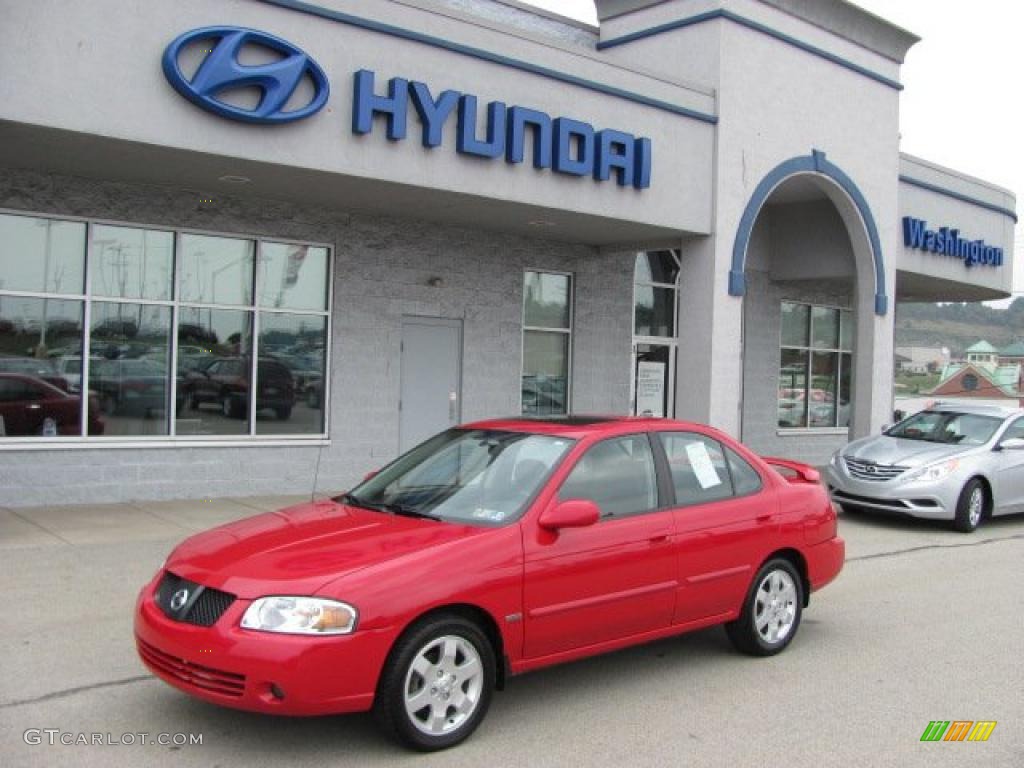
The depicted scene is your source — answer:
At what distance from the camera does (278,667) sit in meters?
4.40

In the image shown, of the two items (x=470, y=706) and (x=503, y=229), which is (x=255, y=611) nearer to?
(x=470, y=706)

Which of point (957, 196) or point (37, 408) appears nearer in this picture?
point (37, 408)

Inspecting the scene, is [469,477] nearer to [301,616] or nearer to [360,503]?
[360,503]

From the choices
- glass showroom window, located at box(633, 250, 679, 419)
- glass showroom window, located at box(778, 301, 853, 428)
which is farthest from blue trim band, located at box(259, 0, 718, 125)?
glass showroom window, located at box(778, 301, 853, 428)

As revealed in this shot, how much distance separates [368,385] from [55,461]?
3.83 meters

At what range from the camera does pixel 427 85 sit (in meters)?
10.9

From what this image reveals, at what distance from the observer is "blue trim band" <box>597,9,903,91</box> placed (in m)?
14.0

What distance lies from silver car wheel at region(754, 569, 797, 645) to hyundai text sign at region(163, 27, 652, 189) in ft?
20.1

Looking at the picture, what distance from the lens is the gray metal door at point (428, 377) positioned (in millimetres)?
13586

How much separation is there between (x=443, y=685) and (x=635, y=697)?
138 cm

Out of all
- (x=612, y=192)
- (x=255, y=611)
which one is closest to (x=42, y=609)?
(x=255, y=611)

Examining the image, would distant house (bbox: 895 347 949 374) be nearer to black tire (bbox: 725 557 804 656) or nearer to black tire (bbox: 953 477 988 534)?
black tire (bbox: 953 477 988 534)

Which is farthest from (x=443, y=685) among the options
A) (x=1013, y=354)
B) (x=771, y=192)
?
(x=1013, y=354)

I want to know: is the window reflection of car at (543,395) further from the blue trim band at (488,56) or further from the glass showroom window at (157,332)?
the blue trim band at (488,56)
